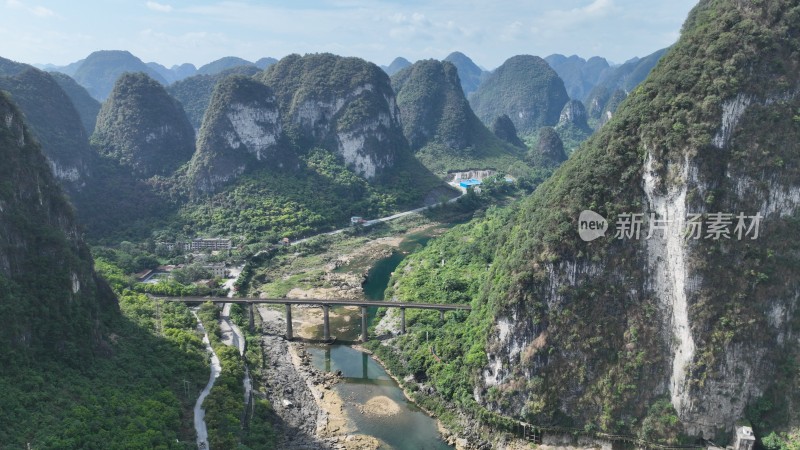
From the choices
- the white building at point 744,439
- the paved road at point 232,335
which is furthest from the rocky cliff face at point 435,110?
the white building at point 744,439

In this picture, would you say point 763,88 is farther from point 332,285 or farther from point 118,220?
point 118,220

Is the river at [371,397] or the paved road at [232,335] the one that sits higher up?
the paved road at [232,335]

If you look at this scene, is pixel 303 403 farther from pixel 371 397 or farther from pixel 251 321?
pixel 251 321

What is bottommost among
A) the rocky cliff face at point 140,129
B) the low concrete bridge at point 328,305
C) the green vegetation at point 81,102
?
the low concrete bridge at point 328,305

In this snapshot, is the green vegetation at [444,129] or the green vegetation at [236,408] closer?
the green vegetation at [236,408]

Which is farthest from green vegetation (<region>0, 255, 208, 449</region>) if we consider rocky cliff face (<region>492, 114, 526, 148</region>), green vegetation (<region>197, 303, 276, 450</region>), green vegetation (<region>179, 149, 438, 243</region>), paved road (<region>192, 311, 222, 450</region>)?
rocky cliff face (<region>492, 114, 526, 148</region>)

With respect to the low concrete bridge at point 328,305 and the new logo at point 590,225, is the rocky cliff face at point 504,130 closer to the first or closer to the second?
the low concrete bridge at point 328,305

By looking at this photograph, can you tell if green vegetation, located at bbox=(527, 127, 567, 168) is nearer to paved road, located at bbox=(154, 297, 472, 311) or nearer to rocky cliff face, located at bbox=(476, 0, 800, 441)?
paved road, located at bbox=(154, 297, 472, 311)
